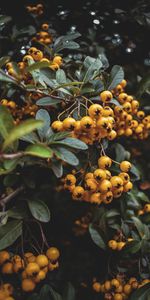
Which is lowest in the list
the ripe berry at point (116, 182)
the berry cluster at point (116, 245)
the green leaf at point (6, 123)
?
the berry cluster at point (116, 245)

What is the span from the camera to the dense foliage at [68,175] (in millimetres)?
1491

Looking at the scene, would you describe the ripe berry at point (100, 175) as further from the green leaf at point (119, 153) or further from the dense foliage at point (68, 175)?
the green leaf at point (119, 153)

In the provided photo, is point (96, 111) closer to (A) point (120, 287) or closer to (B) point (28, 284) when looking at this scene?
(B) point (28, 284)

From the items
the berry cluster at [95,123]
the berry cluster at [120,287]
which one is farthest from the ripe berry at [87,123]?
the berry cluster at [120,287]

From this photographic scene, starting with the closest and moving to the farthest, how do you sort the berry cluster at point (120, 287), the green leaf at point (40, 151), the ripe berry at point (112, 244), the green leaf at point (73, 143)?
the green leaf at point (40, 151) → the green leaf at point (73, 143) → the berry cluster at point (120, 287) → the ripe berry at point (112, 244)

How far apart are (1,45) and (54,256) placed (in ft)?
5.46

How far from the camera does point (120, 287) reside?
1871mm

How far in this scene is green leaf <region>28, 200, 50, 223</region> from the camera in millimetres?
1578

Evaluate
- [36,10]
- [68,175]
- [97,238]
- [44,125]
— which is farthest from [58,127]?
[36,10]

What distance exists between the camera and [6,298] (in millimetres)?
1656

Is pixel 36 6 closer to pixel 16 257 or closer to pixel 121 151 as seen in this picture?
pixel 121 151

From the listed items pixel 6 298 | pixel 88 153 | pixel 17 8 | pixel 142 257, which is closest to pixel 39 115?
pixel 88 153

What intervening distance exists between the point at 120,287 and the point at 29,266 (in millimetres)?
576

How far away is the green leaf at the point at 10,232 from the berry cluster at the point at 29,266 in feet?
0.45
